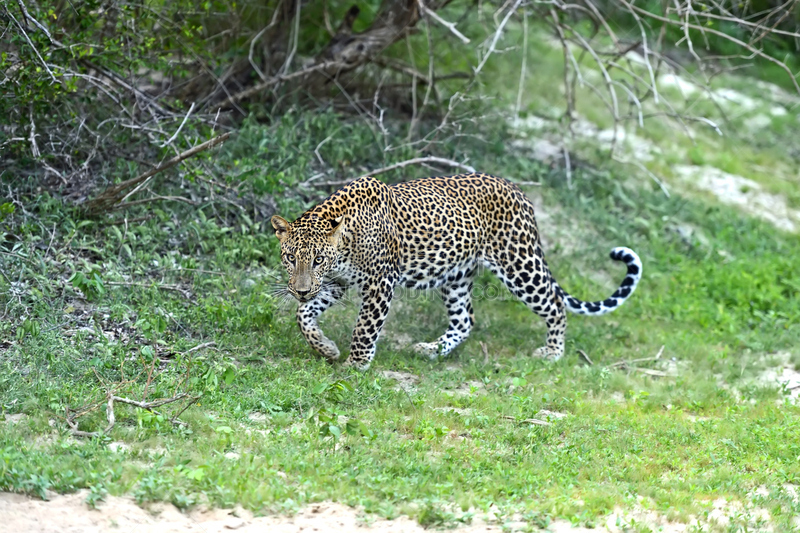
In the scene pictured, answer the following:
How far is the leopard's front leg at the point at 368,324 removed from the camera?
8141mm

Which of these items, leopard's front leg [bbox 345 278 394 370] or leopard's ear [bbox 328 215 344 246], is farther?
leopard's front leg [bbox 345 278 394 370]

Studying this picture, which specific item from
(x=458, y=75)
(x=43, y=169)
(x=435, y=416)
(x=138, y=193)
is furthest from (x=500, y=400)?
(x=458, y=75)

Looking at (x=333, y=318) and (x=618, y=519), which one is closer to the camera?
(x=618, y=519)

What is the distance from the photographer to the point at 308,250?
769cm

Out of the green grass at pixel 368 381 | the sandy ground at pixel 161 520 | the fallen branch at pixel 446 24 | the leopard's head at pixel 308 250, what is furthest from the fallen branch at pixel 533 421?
the fallen branch at pixel 446 24

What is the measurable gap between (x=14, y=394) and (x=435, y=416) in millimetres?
3116

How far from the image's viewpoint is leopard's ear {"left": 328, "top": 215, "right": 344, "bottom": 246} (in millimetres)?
7836

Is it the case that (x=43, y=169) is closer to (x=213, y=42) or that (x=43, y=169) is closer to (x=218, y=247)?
(x=218, y=247)

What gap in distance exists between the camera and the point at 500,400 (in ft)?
25.0

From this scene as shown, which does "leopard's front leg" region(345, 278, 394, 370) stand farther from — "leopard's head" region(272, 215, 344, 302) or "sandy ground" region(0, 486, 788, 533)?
"sandy ground" region(0, 486, 788, 533)

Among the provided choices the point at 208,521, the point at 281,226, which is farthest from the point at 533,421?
the point at 208,521

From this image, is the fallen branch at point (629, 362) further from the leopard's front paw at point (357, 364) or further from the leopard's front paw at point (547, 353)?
the leopard's front paw at point (357, 364)

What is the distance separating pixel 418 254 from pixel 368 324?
90 centimetres

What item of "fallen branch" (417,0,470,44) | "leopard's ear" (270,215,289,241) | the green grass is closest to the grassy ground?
the green grass
